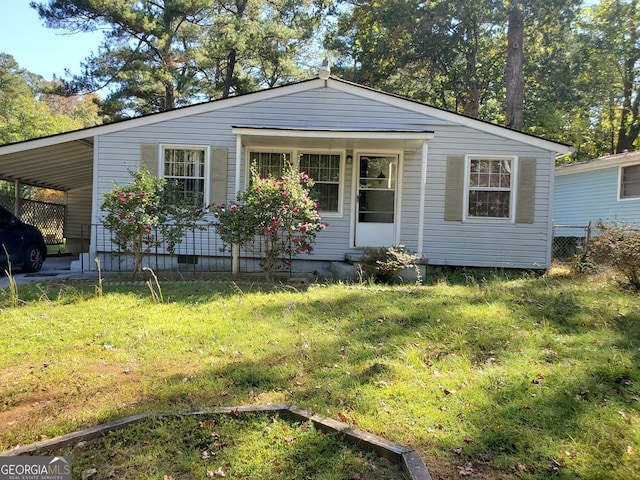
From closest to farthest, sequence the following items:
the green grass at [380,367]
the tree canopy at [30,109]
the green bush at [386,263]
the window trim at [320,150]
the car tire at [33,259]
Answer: the green grass at [380,367] → the green bush at [386,263] → the car tire at [33,259] → the window trim at [320,150] → the tree canopy at [30,109]

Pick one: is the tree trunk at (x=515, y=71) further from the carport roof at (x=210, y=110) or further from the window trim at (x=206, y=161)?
the window trim at (x=206, y=161)

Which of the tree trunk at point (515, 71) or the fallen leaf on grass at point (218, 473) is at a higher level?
the tree trunk at point (515, 71)

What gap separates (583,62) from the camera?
16.7 metres

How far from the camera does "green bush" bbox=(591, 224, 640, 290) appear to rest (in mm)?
5766

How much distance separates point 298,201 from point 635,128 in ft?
76.4

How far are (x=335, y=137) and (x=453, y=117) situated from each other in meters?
2.76

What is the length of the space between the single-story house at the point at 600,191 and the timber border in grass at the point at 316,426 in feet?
41.7

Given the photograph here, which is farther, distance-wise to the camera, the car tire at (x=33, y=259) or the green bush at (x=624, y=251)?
the car tire at (x=33, y=259)

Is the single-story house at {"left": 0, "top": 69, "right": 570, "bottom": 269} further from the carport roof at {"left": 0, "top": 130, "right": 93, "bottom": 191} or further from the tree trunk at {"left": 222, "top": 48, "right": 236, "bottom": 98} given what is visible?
the tree trunk at {"left": 222, "top": 48, "right": 236, "bottom": 98}

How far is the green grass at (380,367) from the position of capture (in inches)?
96.3

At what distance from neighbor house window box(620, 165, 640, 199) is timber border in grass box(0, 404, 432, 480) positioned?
550 inches

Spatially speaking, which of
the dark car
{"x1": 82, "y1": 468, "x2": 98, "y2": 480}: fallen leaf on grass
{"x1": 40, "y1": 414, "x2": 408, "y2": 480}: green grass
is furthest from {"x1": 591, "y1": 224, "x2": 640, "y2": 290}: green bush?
the dark car

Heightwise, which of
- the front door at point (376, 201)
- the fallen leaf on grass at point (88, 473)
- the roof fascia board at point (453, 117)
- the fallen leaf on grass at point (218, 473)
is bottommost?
the fallen leaf on grass at point (88, 473)

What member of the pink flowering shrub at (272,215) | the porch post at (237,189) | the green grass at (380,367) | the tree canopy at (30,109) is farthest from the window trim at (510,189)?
the tree canopy at (30,109)
